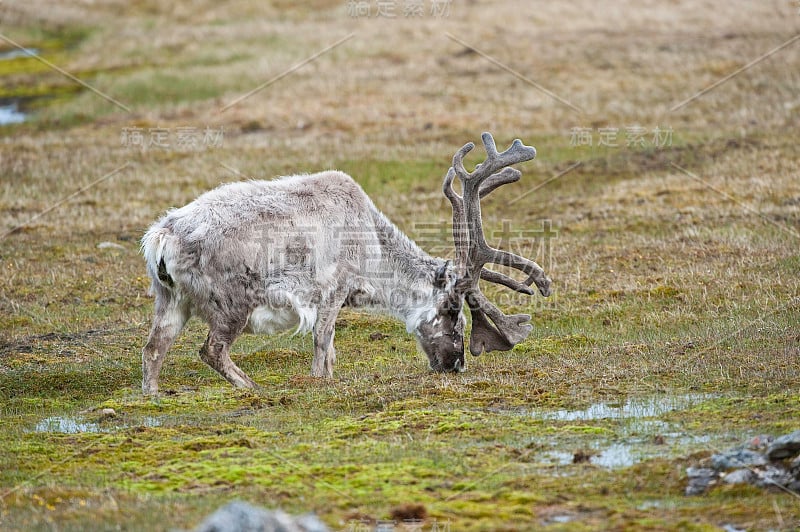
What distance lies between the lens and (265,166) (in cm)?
2852

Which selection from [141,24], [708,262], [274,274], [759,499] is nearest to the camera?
[759,499]

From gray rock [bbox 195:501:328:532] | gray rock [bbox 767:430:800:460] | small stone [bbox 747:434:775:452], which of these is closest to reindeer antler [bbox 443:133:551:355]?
small stone [bbox 747:434:775:452]

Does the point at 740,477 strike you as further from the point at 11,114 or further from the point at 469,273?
the point at 11,114

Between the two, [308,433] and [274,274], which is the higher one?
[274,274]

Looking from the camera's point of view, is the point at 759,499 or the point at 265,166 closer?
the point at 759,499

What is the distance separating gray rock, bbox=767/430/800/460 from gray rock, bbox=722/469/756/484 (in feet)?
0.85

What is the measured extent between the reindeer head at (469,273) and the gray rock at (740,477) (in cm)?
556

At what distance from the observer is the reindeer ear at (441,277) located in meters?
13.7

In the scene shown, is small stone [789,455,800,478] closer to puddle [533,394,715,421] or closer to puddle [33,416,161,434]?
puddle [533,394,715,421]

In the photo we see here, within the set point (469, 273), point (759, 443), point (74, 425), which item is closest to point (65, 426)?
point (74, 425)

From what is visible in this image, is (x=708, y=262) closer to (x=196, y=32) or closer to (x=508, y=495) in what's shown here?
(x=508, y=495)

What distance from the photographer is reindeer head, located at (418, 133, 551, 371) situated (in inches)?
531

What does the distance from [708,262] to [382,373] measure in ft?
27.7

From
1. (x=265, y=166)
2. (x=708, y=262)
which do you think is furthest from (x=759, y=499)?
(x=265, y=166)
